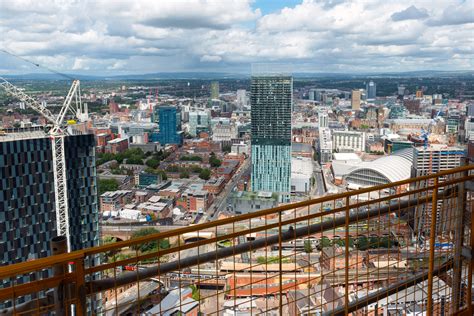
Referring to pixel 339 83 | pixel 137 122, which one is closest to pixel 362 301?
pixel 137 122

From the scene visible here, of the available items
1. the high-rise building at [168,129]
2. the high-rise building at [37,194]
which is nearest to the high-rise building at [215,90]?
the high-rise building at [168,129]

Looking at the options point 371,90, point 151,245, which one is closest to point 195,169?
point 151,245

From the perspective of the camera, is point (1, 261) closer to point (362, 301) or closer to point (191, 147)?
point (362, 301)

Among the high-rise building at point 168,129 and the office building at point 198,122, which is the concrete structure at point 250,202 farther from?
the office building at point 198,122

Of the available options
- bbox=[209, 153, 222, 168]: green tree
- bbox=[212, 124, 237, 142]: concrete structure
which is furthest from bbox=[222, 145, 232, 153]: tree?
bbox=[209, 153, 222, 168]: green tree

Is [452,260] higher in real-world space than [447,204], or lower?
lower

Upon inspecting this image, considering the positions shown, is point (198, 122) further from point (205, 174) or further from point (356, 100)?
point (356, 100)

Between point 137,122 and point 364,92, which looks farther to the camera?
point 364,92
